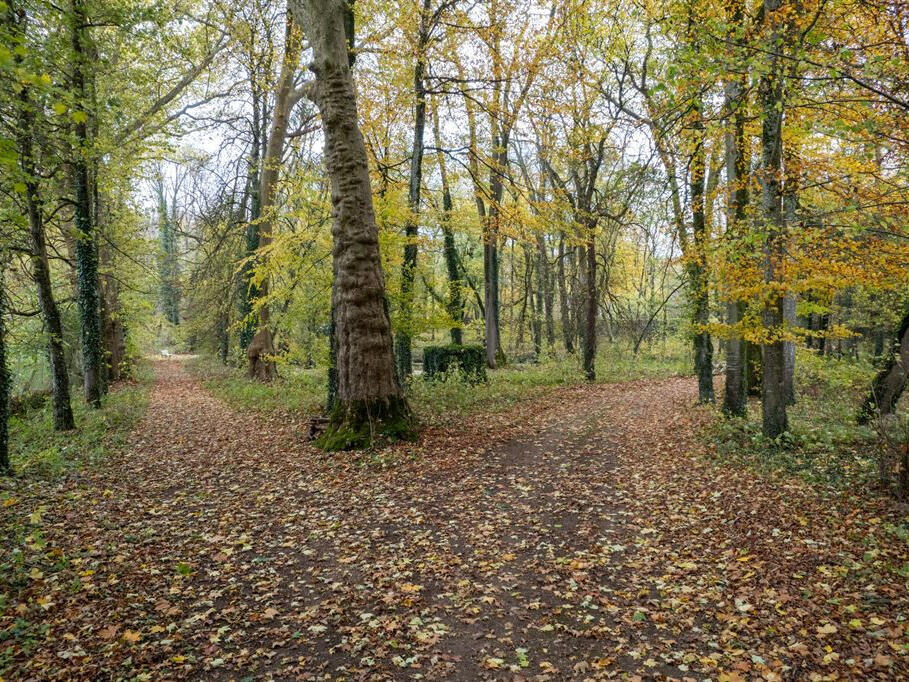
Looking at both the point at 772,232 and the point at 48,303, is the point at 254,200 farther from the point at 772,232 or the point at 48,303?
the point at 772,232

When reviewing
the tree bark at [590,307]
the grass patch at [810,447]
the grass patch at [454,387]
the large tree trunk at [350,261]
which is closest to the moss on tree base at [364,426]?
the large tree trunk at [350,261]

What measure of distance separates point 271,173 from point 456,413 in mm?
11594

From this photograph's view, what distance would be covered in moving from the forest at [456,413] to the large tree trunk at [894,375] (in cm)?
4

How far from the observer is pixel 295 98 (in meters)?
18.1

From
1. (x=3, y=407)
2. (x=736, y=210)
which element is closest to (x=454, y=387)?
(x=736, y=210)

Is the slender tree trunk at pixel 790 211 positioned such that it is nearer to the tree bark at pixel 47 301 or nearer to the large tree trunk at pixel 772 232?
the large tree trunk at pixel 772 232

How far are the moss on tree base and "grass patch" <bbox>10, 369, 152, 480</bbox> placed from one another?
12.4ft

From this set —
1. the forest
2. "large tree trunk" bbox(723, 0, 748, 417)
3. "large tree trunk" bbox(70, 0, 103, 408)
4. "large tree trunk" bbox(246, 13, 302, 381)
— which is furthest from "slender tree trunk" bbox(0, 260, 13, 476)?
"large tree trunk" bbox(723, 0, 748, 417)

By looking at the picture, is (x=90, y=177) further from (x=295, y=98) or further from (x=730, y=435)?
(x=730, y=435)

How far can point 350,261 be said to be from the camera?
29.7ft

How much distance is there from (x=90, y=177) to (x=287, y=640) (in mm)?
13263

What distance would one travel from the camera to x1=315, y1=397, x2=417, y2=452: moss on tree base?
8.81m

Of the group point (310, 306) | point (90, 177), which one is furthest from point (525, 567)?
point (90, 177)

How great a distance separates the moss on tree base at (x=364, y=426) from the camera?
881 cm
